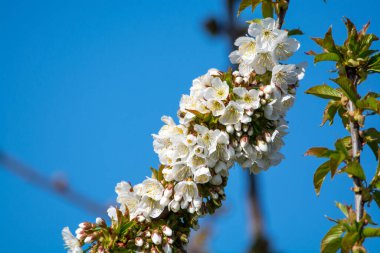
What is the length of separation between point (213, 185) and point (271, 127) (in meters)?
0.40

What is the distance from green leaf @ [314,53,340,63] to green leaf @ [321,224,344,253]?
2.42ft

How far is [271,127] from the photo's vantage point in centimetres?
258

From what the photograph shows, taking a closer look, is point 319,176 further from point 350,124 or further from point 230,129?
point 230,129

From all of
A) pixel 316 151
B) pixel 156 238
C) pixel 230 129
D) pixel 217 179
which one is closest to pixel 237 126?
pixel 230 129

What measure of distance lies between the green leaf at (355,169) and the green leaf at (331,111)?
14.9 inches

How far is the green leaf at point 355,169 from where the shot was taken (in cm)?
217

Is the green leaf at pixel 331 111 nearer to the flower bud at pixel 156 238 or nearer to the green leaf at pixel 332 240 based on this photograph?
the green leaf at pixel 332 240

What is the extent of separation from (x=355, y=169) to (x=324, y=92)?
17.6 inches

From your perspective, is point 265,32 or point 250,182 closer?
point 265,32

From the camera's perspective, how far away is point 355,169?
2172 mm

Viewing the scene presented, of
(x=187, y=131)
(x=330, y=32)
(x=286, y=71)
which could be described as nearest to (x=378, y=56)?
(x=330, y=32)

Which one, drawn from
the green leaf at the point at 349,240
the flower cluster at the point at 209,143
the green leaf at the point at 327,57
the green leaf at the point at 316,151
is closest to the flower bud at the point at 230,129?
the flower cluster at the point at 209,143

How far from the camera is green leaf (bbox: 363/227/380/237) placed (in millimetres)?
2074

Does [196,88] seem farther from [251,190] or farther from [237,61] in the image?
[251,190]
